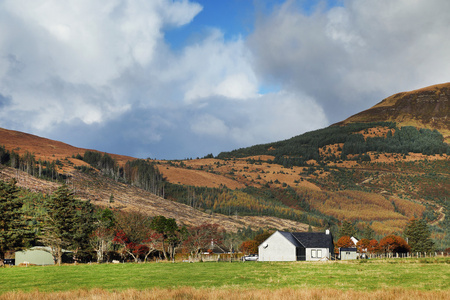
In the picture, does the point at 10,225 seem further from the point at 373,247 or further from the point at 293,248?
the point at 373,247

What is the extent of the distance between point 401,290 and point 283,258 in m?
59.5

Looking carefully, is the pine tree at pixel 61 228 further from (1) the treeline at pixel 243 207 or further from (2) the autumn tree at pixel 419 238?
(1) the treeline at pixel 243 207

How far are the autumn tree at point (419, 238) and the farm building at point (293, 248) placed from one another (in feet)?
114

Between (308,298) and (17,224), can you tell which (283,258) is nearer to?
(17,224)

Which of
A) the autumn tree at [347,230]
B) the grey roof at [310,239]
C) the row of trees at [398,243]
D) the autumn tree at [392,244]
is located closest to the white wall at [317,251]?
the grey roof at [310,239]

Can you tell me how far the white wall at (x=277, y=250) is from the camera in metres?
82.6

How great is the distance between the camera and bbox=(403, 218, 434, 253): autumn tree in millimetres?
106844

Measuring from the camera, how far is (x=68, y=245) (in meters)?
64.1

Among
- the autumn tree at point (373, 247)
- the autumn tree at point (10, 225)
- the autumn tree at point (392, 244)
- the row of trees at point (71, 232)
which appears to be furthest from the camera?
the autumn tree at point (373, 247)

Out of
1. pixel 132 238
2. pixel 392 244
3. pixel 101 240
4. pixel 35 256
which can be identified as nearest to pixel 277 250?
pixel 132 238

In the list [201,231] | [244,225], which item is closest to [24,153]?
[244,225]

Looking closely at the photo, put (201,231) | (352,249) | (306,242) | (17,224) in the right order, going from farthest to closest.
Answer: (352,249), (306,242), (201,231), (17,224)

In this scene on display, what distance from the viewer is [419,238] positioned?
109 metres

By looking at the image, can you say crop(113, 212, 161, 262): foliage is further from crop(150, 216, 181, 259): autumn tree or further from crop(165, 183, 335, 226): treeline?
crop(165, 183, 335, 226): treeline
